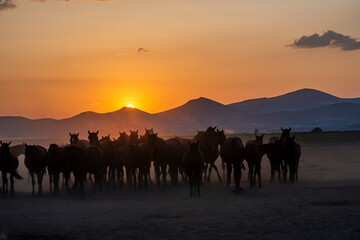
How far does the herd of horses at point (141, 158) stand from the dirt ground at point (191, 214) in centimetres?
79

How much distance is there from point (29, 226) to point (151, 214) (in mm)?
3699

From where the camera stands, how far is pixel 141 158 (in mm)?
25609

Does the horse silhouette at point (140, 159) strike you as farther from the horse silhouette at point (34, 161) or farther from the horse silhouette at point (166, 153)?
the horse silhouette at point (34, 161)

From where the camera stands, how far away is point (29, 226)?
622 inches

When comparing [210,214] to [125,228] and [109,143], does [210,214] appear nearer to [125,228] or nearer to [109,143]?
[125,228]

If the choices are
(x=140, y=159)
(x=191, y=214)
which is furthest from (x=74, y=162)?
(x=191, y=214)

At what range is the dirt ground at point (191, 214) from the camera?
14281 mm

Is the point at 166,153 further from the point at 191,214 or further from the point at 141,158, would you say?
the point at 191,214

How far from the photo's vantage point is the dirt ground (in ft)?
46.9

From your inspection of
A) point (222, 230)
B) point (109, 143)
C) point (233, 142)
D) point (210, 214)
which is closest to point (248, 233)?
point (222, 230)

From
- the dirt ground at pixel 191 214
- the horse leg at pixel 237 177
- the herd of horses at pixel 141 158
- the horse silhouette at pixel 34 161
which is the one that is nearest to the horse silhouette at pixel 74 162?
the herd of horses at pixel 141 158

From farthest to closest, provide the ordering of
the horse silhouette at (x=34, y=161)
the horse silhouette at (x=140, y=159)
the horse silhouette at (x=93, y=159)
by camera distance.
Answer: the horse silhouette at (x=140, y=159)
the horse silhouette at (x=93, y=159)
the horse silhouette at (x=34, y=161)

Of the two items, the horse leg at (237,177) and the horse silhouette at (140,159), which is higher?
the horse silhouette at (140,159)

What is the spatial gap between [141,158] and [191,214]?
28.5 ft
